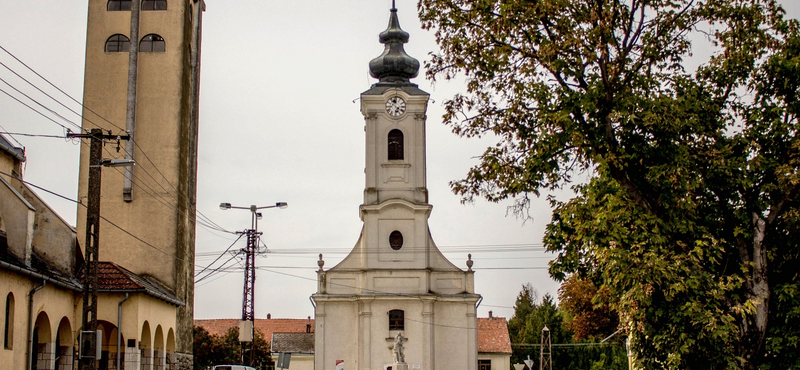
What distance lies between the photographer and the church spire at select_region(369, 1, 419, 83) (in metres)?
56.2

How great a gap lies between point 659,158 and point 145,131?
79.7 ft

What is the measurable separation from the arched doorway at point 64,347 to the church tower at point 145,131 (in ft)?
31.3

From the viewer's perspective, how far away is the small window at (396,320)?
172ft

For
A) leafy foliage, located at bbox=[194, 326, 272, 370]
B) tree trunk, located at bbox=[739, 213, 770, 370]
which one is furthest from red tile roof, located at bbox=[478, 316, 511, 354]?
tree trunk, located at bbox=[739, 213, 770, 370]

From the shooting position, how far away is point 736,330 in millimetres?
17078

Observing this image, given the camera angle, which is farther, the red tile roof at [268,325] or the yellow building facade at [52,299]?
the red tile roof at [268,325]

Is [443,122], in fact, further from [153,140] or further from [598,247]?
[153,140]

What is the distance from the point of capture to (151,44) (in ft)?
125

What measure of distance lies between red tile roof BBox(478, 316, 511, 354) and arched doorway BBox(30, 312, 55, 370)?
48323 millimetres

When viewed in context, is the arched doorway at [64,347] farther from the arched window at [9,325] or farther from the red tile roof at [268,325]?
the red tile roof at [268,325]

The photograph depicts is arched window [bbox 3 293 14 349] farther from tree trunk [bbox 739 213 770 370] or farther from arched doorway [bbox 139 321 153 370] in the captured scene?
tree trunk [bbox 739 213 770 370]

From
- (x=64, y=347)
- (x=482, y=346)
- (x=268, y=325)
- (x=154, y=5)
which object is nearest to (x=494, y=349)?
(x=482, y=346)

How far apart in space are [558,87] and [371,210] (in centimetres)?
3612

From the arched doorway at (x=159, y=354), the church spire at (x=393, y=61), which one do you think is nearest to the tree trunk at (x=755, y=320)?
the arched doorway at (x=159, y=354)
